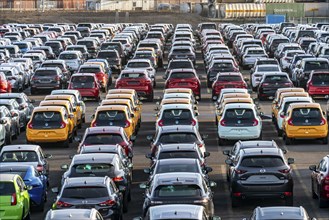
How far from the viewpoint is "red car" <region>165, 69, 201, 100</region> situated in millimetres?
54188

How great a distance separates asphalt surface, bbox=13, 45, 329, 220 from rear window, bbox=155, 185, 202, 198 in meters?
3.13

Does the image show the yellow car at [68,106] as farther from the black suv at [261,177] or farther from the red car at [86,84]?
the black suv at [261,177]

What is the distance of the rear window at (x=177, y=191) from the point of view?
2611 centimetres

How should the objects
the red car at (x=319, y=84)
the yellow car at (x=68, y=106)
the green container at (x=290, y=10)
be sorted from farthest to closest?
1. the green container at (x=290, y=10)
2. the red car at (x=319, y=84)
3. the yellow car at (x=68, y=106)

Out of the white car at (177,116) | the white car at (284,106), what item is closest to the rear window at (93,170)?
the white car at (177,116)

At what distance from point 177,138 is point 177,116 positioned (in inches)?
232

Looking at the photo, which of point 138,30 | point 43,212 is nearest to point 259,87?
point 43,212

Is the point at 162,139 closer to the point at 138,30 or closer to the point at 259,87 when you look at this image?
the point at 259,87

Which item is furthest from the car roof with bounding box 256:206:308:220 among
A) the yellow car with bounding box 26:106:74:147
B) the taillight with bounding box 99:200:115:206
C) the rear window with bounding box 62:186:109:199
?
the yellow car with bounding box 26:106:74:147

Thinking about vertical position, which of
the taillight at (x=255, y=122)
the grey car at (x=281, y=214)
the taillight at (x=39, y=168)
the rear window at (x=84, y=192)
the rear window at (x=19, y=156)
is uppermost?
the grey car at (x=281, y=214)

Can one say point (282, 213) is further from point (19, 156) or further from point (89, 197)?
point (19, 156)

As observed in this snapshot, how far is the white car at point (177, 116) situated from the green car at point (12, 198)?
12942 mm

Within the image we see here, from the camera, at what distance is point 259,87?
5403cm

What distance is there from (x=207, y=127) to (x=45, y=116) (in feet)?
25.1
